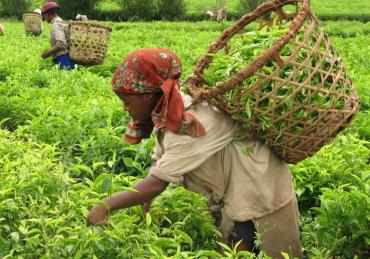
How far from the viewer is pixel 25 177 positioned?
3080mm

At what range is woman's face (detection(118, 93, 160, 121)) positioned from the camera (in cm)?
295

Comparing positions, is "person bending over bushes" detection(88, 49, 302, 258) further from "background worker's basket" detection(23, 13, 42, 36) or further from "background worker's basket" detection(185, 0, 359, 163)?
"background worker's basket" detection(23, 13, 42, 36)

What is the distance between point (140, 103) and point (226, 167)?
0.59m

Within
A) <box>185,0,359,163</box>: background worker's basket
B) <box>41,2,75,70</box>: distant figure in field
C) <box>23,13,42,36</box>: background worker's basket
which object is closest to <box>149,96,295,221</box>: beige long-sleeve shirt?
<box>185,0,359,163</box>: background worker's basket

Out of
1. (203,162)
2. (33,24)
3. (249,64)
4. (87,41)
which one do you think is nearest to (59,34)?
(87,41)

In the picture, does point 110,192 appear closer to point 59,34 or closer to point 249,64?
point 249,64

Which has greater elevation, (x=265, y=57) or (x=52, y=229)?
(x=265, y=57)

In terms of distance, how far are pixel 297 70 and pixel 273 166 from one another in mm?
611

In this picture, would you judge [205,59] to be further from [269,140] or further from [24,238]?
[24,238]

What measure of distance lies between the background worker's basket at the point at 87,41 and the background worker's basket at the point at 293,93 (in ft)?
21.1

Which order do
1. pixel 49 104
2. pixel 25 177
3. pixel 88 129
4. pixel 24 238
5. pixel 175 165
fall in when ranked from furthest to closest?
pixel 49 104 → pixel 88 129 → pixel 25 177 → pixel 175 165 → pixel 24 238

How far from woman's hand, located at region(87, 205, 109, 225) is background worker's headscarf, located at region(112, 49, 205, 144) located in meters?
0.50

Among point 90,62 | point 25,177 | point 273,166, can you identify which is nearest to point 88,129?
point 25,177

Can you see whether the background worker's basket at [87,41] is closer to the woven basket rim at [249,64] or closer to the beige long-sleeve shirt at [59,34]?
the beige long-sleeve shirt at [59,34]
